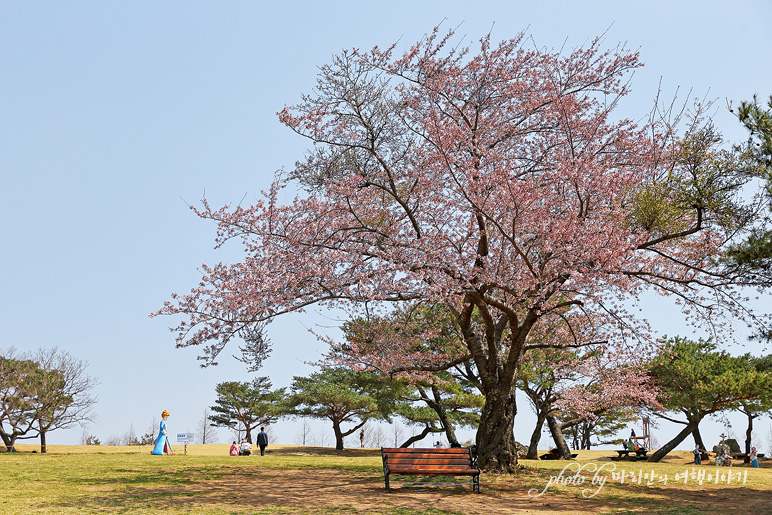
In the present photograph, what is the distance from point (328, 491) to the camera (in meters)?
11.7

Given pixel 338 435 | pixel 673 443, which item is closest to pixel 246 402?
pixel 338 435

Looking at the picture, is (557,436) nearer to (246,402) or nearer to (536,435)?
(536,435)

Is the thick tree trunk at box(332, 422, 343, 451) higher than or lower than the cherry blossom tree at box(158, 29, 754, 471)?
lower

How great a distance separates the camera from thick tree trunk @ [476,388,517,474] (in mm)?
14008

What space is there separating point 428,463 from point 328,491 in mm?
1996

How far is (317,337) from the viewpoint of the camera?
56.2 ft

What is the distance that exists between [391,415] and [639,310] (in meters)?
18.7

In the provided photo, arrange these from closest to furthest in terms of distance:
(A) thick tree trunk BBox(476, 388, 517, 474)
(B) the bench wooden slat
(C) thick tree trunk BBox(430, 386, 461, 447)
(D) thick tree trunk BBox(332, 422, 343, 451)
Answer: (B) the bench wooden slat, (A) thick tree trunk BBox(476, 388, 517, 474), (C) thick tree trunk BBox(430, 386, 461, 447), (D) thick tree trunk BBox(332, 422, 343, 451)

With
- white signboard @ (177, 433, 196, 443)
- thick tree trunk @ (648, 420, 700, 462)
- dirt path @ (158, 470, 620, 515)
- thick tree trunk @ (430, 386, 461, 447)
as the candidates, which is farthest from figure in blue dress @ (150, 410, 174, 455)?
thick tree trunk @ (648, 420, 700, 462)

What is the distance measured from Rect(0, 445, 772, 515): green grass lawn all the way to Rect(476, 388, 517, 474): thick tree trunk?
362 mm

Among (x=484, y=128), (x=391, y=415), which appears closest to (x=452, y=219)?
(x=484, y=128)

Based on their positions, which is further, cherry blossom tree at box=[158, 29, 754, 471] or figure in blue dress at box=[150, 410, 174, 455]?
figure in blue dress at box=[150, 410, 174, 455]

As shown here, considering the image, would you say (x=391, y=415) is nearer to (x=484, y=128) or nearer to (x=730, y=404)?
(x=730, y=404)

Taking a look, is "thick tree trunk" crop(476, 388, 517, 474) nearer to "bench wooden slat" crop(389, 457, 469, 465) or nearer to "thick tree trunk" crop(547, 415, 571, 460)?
"bench wooden slat" crop(389, 457, 469, 465)
